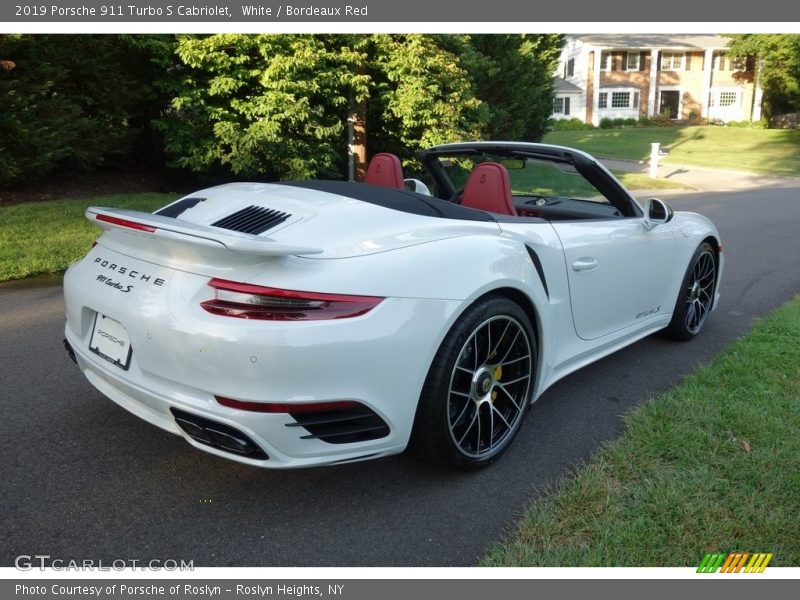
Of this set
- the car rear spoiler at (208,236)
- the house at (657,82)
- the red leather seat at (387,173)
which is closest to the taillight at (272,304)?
the car rear spoiler at (208,236)

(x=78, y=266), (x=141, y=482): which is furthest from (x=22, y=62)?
(x=141, y=482)

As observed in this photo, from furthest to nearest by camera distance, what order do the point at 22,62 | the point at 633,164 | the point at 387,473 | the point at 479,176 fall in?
the point at 633,164
the point at 22,62
the point at 479,176
the point at 387,473

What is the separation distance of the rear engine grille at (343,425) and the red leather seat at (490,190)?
4.77ft

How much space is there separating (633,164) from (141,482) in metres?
26.8

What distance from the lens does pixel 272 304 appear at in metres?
2.35

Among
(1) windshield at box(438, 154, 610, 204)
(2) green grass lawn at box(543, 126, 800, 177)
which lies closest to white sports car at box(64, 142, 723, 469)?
(1) windshield at box(438, 154, 610, 204)

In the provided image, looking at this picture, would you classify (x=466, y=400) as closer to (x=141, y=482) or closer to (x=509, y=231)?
(x=509, y=231)

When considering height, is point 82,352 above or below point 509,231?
below

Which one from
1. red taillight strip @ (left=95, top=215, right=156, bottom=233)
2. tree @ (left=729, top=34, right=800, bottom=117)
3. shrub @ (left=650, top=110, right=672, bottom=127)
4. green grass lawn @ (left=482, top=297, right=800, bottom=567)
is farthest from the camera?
shrub @ (left=650, top=110, right=672, bottom=127)

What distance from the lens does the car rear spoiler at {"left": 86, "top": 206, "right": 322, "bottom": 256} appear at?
2.30 metres

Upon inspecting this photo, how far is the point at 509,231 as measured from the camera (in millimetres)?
3178

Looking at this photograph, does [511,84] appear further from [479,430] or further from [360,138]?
[479,430]

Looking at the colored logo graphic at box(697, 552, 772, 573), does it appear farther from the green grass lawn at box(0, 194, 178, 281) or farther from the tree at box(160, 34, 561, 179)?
the tree at box(160, 34, 561, 179)

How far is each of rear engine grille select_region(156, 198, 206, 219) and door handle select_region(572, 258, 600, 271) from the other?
193cm
